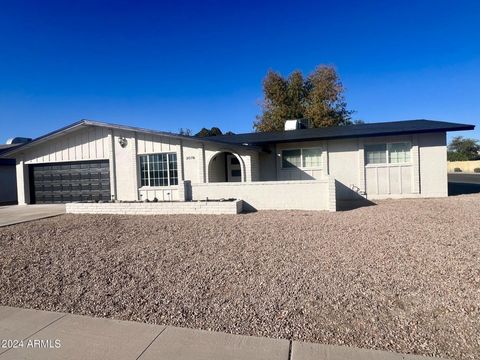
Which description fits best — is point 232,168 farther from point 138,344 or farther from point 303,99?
point 303,99

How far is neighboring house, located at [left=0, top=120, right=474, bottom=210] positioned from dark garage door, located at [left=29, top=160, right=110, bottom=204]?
5cm

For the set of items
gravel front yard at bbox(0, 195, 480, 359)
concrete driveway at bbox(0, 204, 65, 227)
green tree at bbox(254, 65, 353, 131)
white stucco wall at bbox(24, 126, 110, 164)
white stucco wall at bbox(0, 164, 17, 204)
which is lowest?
gravel front yard at bbox(0, 195, 480, 359)

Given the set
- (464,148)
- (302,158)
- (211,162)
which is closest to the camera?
(211,162)

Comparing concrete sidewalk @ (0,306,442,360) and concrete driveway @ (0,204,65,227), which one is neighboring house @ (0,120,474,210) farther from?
concrete sidewalk @ (0,306,442,360)

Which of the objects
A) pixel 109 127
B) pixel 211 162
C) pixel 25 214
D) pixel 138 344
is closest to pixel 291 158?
pixel 211 162

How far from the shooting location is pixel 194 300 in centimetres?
402

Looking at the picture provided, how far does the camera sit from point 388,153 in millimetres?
14234

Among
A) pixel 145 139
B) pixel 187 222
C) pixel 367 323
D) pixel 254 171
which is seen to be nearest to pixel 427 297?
pixel 367 323

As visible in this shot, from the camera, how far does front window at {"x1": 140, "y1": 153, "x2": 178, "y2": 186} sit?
48.2ft

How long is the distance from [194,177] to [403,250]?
10103 mm

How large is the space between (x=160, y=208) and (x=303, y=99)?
30.3 m

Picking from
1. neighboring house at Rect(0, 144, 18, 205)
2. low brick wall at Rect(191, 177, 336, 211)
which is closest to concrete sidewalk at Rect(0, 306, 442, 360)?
low brick wall at Rect(191, 177, 336, 211)

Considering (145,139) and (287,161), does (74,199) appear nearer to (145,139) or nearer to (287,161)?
(145,139)

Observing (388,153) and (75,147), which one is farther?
(75,147)
